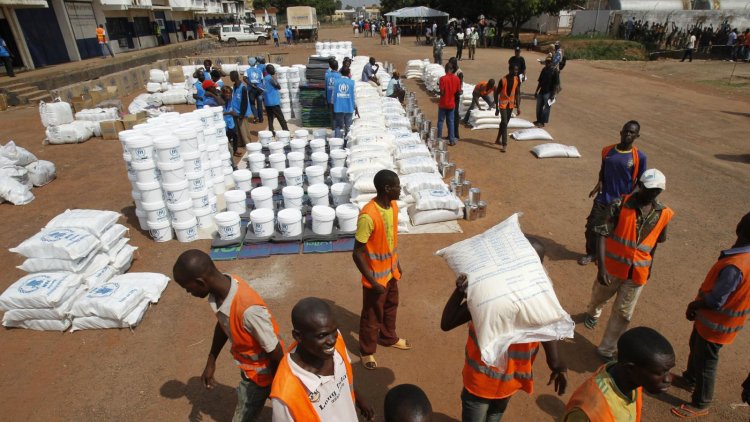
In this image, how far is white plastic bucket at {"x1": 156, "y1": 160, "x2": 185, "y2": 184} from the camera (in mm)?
5523

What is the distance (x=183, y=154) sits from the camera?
5824 millimetres

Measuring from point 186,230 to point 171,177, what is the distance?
2.80 feet

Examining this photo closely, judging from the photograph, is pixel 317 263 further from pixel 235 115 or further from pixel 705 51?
pixel 705 51

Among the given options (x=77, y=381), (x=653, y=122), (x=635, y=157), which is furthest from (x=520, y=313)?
(x=653, y=122)

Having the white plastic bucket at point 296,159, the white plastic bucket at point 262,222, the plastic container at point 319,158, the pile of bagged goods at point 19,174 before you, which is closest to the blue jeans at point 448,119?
the plastic container at point 319,158

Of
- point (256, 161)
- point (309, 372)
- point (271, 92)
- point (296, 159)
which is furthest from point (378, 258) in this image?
point (271, 92)

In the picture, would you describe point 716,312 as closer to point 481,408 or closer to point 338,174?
point 481,408

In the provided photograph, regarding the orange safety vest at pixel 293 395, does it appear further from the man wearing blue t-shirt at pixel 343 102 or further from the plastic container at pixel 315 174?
the man wearing blue t-shirt at pixel 343 102

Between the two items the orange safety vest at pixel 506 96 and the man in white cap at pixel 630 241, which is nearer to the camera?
the man in white cap at pixel 630 241

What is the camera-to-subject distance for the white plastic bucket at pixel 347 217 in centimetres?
590

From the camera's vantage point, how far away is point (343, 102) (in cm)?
922

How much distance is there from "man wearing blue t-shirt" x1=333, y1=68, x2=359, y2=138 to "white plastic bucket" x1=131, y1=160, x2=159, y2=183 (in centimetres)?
458

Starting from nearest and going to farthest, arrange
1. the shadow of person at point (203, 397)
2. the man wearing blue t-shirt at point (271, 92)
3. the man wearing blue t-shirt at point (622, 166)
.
→ the shadow of person at point (203, 397) → the man wearing blue t-shirt at point (622, 166) → the man wearing blue t-shirt at point (271, 92)

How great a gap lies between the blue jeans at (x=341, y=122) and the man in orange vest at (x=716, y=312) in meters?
7.64
